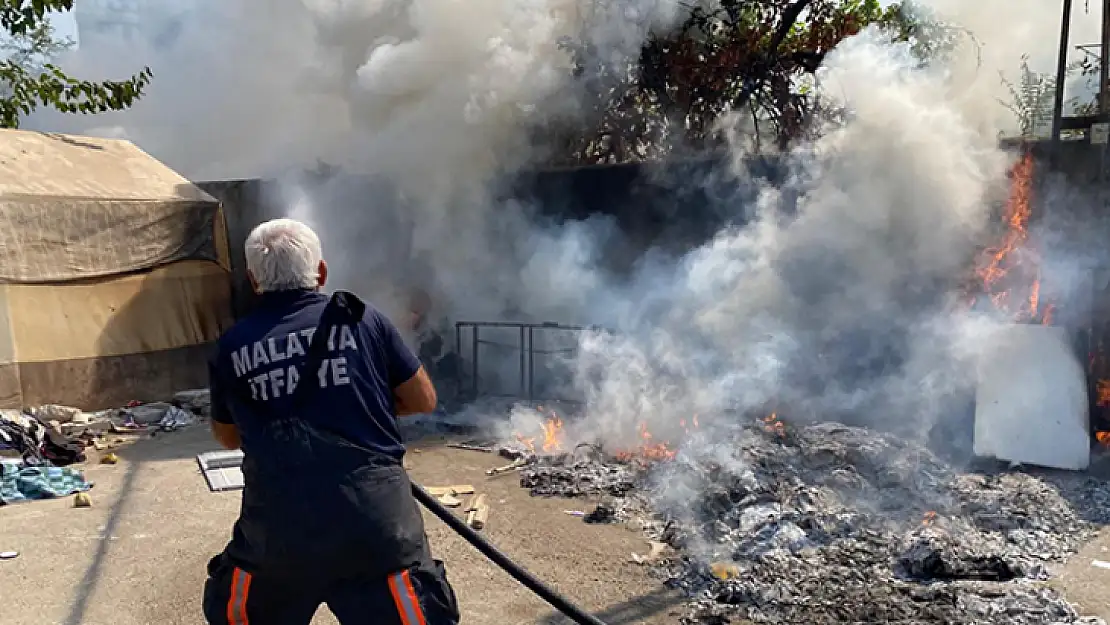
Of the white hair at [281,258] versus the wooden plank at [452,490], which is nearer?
the white hair at [281,258]

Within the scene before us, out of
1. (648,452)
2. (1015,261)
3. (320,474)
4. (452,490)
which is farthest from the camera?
(1015,261)

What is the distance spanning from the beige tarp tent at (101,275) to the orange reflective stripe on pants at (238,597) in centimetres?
827

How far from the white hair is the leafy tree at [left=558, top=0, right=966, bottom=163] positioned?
8.66m

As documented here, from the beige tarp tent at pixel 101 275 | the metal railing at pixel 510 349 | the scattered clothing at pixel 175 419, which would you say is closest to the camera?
the scattered clothing at pixel 175 419

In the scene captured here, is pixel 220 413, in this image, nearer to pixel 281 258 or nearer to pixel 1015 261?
pixel 281 258

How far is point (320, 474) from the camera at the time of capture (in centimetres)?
232

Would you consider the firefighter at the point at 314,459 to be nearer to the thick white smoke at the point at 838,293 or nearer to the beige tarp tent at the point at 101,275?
the thick white smoke at the point at 838,293

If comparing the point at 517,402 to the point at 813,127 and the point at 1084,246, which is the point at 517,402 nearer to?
the point at 813,127

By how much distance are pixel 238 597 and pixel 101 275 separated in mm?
8775

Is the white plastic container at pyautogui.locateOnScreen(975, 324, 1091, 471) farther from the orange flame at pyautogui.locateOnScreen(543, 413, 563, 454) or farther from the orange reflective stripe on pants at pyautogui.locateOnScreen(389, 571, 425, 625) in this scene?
the orange reflective stripe on pants at pyautogui.locateOnScreen(389, 571, 425, 625)

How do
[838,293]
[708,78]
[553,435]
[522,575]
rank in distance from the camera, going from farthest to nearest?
[708,78] → [838,293] → [553,435] → [522,575]

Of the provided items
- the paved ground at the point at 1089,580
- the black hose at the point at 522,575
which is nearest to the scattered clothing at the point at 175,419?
the black hose at the point at 522,575

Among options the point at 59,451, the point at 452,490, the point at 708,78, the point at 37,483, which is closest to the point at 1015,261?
the point at 708,78

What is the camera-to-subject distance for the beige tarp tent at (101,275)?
924 cm
